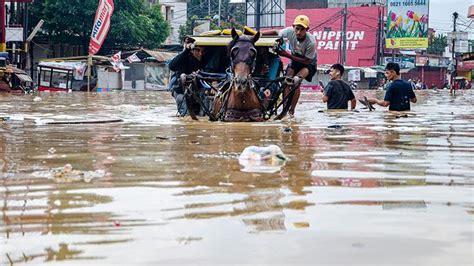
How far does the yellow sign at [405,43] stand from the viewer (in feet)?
241

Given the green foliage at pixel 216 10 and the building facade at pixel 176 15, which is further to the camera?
the green foliage at pixel 216 10

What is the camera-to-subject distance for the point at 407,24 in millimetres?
73938

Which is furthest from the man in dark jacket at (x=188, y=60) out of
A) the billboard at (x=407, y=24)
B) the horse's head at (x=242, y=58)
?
the billboard at (x=407, y=24)

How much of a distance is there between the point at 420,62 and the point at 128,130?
7756 centimetres

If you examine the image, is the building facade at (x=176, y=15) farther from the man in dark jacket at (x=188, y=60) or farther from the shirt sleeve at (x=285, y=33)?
the man in dark jacket at (x=188, y=60)

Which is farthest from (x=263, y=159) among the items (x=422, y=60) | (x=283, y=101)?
(x=422, y=60)

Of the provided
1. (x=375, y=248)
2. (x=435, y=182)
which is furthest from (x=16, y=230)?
(x=435, y=182)

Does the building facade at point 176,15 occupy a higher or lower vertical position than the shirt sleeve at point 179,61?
higher

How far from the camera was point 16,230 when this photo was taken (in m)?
3.66

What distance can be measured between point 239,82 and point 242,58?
0.35 meters

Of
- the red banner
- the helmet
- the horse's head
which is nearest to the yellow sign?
the red banner

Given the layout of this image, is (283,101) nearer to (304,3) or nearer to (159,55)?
(159,55)

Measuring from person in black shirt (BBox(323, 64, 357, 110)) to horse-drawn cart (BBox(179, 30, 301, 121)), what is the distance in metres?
1.33

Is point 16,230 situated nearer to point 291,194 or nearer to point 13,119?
point 291,194
